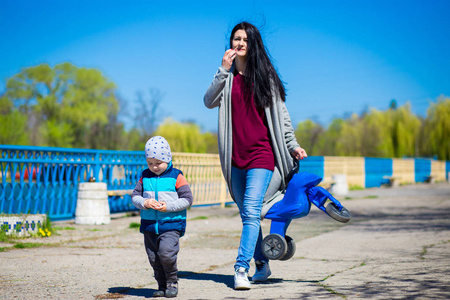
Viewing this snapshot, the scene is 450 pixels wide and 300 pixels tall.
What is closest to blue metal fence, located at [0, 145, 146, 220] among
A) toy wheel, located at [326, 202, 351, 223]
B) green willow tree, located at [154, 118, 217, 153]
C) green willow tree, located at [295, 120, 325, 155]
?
toy wheel, located at [326, 202, 351, 223]

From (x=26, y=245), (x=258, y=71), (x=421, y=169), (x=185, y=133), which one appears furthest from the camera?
(x=185, y=133)

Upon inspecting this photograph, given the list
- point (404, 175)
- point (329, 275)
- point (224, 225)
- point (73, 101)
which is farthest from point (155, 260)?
point (73, 101)


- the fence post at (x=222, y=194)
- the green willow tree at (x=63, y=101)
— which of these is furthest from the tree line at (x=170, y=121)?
the fence post at (x=222, y=194)

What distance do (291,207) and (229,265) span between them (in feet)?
5.18

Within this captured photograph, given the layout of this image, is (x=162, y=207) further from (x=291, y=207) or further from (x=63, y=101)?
(x=63, y=101)

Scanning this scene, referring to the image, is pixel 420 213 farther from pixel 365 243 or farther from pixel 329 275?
pixel 329 275

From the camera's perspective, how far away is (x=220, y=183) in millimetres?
15047

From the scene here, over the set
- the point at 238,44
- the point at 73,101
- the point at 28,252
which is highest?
the point at 73,101

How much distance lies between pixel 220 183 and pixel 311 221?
4289 mm

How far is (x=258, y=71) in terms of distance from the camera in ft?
14.4

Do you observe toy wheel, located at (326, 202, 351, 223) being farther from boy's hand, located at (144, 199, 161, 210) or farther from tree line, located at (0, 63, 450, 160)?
tree line, located at (0, 63, 450, 160)

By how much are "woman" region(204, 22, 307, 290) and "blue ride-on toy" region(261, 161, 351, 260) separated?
11 centimetres

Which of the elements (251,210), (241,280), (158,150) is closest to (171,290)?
(241,280)

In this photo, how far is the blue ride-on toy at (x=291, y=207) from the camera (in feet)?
14.0
